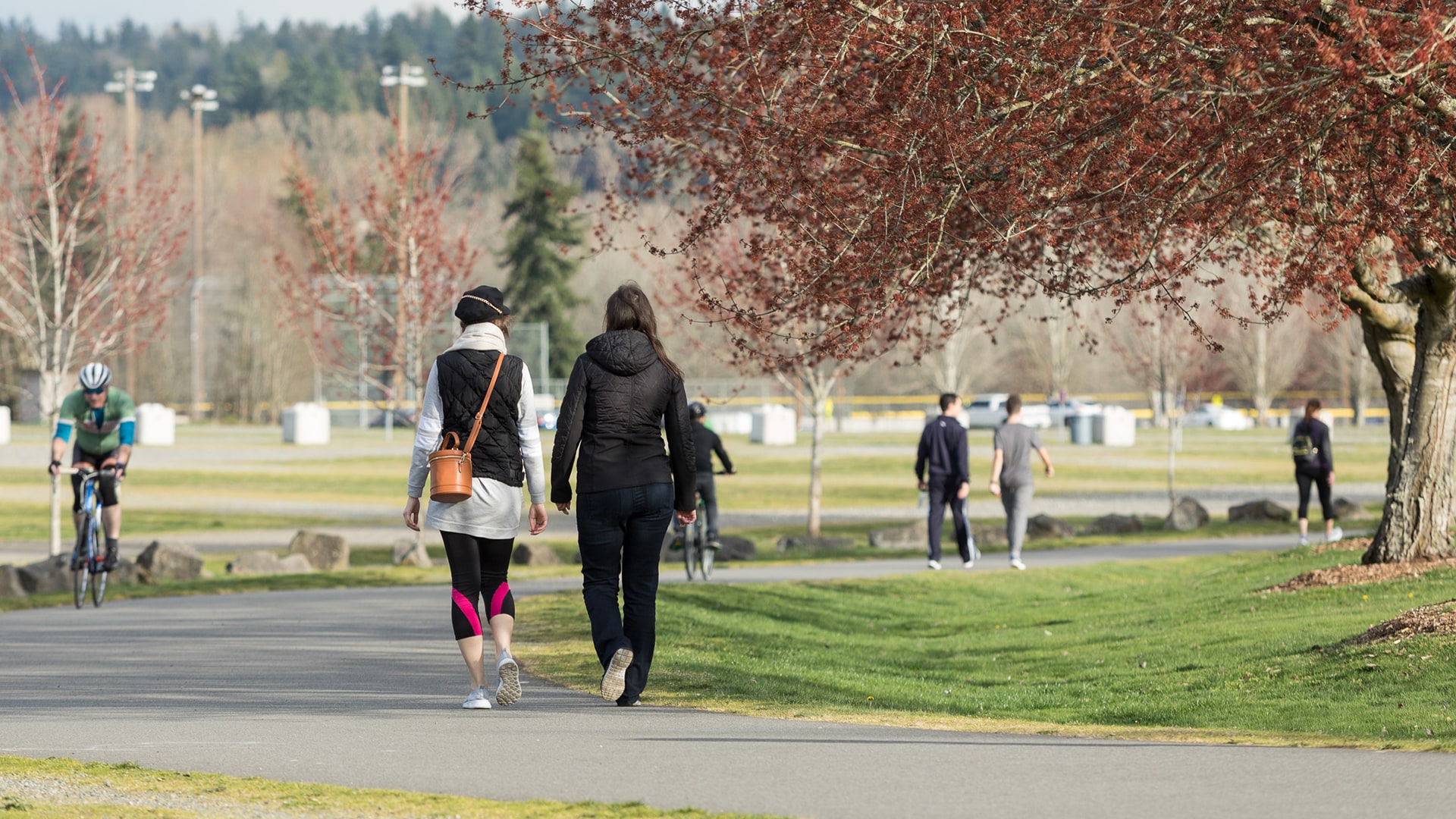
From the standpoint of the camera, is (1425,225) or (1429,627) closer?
(1425,225)

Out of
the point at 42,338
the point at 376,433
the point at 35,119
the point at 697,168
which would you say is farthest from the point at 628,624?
the point at 376,433

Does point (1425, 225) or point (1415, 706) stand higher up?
point (1425, 225)

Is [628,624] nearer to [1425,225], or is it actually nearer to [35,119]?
[1425,225]

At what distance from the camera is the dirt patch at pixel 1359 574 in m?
14.4

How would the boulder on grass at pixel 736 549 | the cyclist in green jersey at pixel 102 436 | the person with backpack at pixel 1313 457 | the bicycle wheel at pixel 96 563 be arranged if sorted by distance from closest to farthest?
1. the cyclist in green jersey at pixel 102 436
2. the bicycle wheel at pixel 96 563
3. the person with backpack at pixel 1313 457
4. the boulder on grass at pixel 736 549

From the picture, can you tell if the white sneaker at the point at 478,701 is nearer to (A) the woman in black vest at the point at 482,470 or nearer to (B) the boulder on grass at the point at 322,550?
(A) the woman in black vest at the point at 482,470

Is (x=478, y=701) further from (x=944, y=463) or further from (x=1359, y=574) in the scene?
(x=944, y=463)

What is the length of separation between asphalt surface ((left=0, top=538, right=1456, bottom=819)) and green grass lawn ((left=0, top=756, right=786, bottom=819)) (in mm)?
182

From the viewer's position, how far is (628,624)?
828 cm

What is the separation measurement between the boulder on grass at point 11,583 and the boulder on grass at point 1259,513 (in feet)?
58.7

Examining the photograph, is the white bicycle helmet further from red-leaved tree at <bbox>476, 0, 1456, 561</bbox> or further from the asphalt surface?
red-leaved tree at <bbox>476, 0, 1456, 561</bbox>

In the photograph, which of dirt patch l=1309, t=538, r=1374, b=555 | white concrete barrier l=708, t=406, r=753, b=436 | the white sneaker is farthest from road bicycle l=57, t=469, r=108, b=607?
white concrete barrier l=708, t=406, r=753, b=436

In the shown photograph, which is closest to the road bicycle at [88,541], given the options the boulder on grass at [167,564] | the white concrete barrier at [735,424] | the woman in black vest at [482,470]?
the boulder on grass at [167,564]

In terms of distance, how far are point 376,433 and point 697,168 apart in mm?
59785
